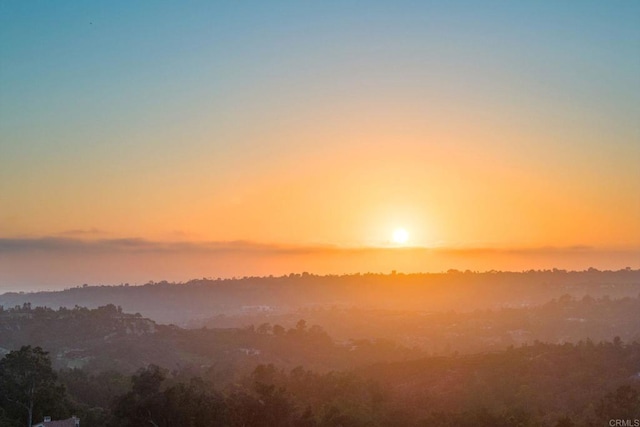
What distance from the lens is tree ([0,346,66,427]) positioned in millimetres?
47844

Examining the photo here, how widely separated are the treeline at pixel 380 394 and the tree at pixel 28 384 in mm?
82

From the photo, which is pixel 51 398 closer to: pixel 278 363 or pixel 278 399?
pixel 278 399

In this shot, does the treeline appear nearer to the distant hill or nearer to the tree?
the tree

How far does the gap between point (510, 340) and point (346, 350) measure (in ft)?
127

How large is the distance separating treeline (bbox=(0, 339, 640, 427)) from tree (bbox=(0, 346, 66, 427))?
8 cm

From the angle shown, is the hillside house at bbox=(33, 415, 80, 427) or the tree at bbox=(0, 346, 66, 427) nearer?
the hillside house at bbox=(33, 415, 80, 427)

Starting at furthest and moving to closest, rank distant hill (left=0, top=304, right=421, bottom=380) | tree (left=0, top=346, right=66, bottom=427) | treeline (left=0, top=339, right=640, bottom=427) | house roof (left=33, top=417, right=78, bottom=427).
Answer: distant hill (left=0, top=304, right=421, bottom=380) < tree (left=0, top=346, right=66, bottom=427) < house roof (left=33, top=417, right=78, bottom=427) < treeline (left=0, top=339, right=640, bottom=427)

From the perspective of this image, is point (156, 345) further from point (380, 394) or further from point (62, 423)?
point (62, 423)

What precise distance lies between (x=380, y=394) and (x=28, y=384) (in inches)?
1204

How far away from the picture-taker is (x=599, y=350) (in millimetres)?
72312

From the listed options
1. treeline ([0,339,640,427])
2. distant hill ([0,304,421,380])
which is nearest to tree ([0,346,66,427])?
treeline ([0,339,640,427])

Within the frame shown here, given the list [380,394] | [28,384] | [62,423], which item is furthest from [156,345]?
[62,423]

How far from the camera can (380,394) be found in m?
61.2

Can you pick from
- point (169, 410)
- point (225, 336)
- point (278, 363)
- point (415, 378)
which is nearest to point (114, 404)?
point (169, 410)
